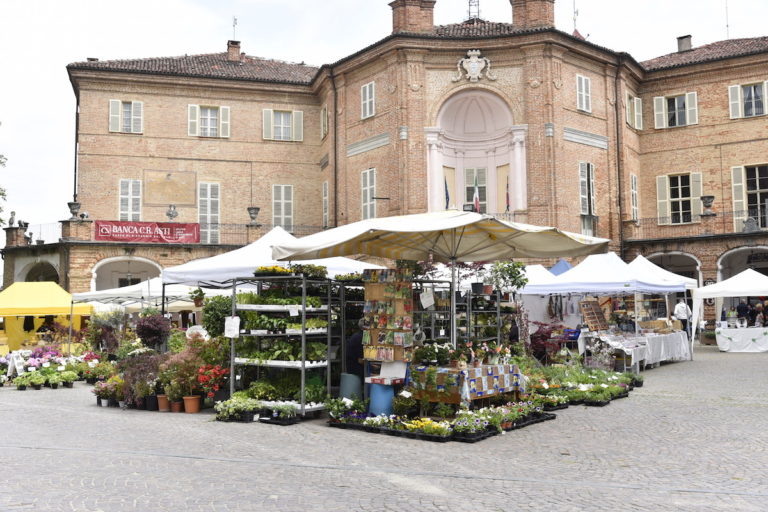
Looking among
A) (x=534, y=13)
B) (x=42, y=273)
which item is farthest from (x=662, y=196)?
(x=42, y=273)

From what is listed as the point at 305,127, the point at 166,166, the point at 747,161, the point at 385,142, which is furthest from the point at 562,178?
the point at 166,166

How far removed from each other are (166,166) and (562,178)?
636 inches

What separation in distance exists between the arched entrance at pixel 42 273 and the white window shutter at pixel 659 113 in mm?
27348

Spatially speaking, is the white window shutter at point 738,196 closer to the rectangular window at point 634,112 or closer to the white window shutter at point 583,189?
the rectangular window at point 634,112

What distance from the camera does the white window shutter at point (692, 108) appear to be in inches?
1176

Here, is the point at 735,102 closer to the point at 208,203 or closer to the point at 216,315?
the point at 208,203

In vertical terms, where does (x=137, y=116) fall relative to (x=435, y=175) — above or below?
above

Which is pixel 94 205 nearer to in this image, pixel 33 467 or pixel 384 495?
pixel 33 467

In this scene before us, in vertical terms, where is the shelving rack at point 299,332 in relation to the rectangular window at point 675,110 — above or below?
below

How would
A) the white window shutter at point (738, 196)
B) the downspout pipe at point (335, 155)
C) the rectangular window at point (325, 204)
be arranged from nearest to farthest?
1. the white window shutter at point (738, 196)
2. the downspout pipe at point (335, 155)
3. the rectangular window at point (325, 204)

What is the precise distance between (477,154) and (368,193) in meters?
4.49

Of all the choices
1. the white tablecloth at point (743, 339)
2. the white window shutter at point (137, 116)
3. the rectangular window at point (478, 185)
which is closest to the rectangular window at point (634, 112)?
the rectangular window at point (478, 185)

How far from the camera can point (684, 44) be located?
110ft

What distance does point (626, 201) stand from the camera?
28.6 meters
